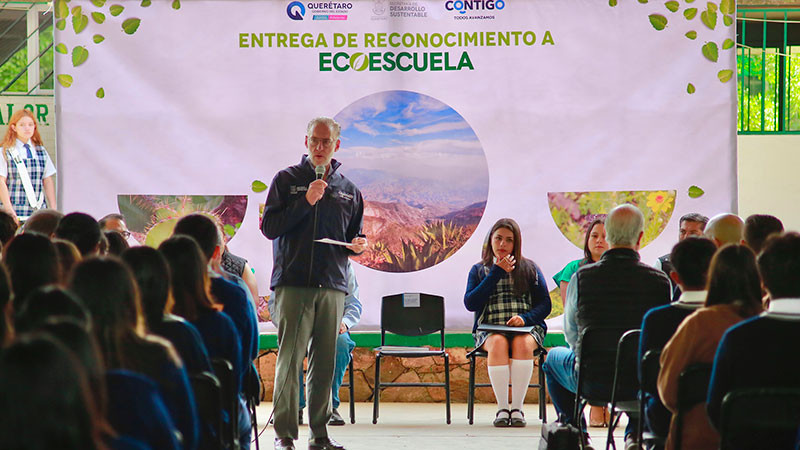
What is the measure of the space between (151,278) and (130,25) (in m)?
4.40

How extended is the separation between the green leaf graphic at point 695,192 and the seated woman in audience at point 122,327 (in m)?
4.96

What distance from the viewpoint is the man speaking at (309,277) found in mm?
4852

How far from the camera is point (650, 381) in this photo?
354cm

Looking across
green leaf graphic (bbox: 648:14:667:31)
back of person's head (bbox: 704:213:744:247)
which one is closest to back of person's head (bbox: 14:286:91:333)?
back of person's head (bbox: 704:213:744:247)

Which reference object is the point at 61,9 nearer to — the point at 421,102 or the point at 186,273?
the point at 421,102

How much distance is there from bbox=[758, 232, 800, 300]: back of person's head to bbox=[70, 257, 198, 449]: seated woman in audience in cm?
173

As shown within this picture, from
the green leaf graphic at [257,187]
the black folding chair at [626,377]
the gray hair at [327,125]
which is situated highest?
the gray hair at [327,125]

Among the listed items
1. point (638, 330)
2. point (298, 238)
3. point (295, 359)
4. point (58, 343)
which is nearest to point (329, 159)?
point (298, 238)

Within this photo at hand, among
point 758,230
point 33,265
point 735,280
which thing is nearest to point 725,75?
point 758,230

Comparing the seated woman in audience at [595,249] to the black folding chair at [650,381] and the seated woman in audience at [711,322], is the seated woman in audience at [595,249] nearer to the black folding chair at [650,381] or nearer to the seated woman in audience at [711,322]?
the black folding chair at [650,381]

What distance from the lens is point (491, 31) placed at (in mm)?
6625

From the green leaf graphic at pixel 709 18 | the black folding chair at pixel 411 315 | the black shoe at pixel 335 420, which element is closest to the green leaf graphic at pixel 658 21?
the green leaf graphic at pixel 709 18

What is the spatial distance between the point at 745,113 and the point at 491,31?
6.86 feet

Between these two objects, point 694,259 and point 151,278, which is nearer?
point 151,278
